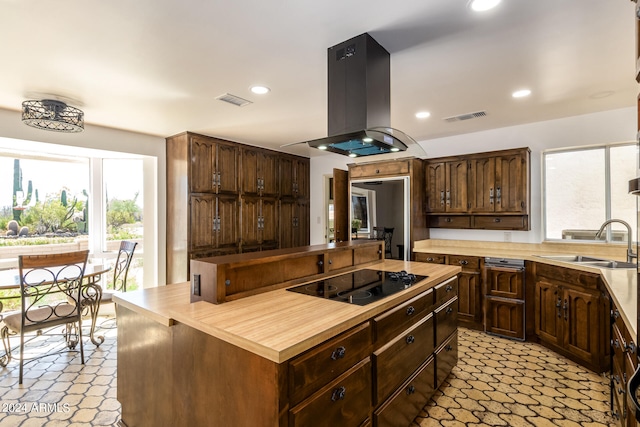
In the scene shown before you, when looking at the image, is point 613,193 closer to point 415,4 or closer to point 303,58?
point 415,4

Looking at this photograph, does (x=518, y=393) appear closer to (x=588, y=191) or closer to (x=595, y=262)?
(x=595, y=262)

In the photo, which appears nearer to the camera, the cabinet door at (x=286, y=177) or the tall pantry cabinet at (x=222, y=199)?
the tall pantry cabinet at (x=222, y=199)

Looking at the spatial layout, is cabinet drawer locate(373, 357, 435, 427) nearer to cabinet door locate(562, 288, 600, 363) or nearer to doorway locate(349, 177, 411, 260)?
cabinet door locate(562, 288, 600, 363)

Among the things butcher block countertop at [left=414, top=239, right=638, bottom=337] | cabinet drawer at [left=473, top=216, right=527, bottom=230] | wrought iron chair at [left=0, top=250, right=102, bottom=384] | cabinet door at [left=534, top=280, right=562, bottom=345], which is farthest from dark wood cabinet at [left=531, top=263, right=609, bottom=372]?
wrought iron chair at [left=0, top=250, right=102, bottom=384]

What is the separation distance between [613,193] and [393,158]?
2.48 m

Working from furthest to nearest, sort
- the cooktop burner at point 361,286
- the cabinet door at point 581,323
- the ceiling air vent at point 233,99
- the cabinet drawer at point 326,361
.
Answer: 1. the ceiling air vent at point 233,99
2. the cabinet door at point 581,323
3. the cooktop burner at point 361,286
4. the cabinet drawer at point 326,361

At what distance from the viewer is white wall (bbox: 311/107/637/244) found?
11.3 feet

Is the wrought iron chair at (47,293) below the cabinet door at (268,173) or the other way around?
below

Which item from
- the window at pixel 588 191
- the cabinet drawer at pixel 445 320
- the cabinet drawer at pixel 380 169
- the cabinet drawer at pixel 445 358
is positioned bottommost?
the cabinet drawer at pixel 445 358

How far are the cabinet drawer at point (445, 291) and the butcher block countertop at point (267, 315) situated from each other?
39cm

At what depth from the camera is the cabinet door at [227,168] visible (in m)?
4.61

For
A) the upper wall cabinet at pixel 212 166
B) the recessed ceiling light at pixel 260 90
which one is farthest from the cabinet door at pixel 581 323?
the upper wall cabinet at pixel 212 166

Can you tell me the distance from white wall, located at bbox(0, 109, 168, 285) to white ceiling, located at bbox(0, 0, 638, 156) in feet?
0.91

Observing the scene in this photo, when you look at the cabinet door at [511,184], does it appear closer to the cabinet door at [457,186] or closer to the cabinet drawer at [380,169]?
the cabinet door at [457,186]
